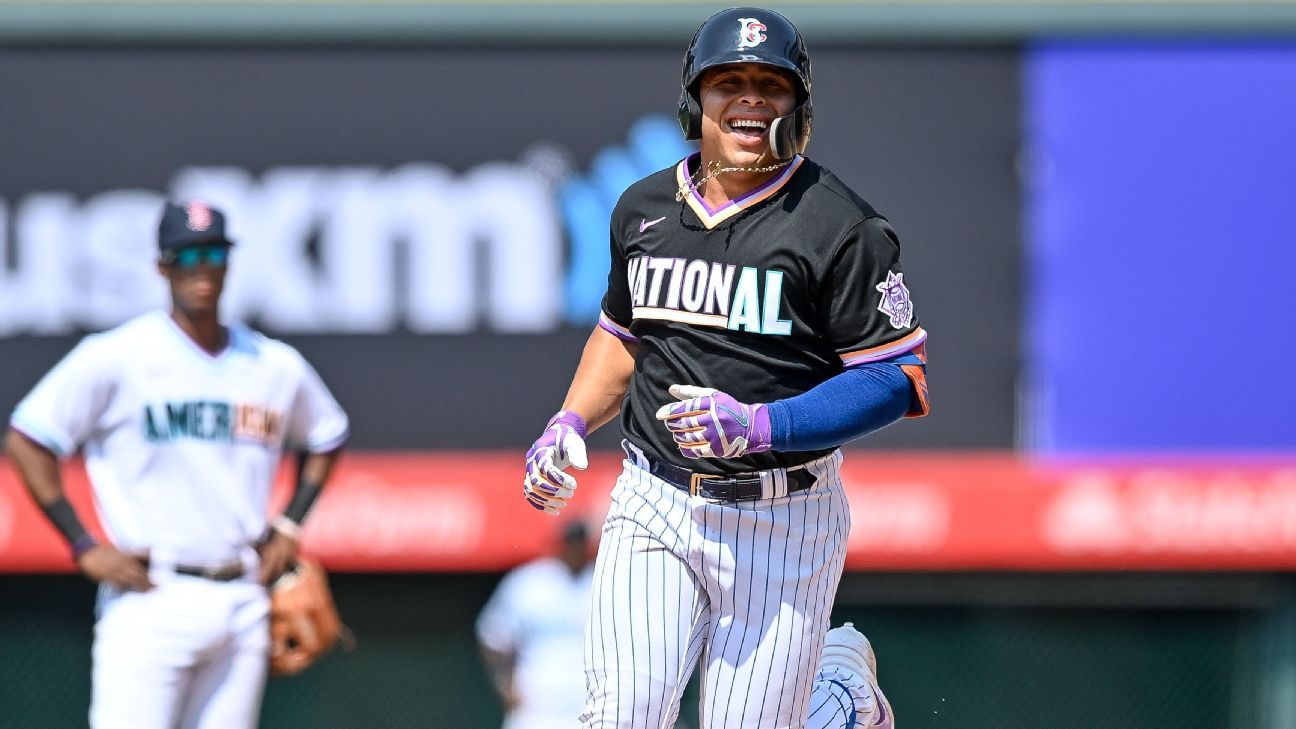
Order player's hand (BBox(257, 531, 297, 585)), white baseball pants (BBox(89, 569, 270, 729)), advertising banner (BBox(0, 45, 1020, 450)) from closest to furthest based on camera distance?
white baseball pants (BBox(89, 569, 270, 729))
player's hand (BBox(257, 531, 297, 585))
advertising banner (BBox(0, 45, 1020, 450))

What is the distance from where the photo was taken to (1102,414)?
298 inches

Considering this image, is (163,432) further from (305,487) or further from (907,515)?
(907,515)

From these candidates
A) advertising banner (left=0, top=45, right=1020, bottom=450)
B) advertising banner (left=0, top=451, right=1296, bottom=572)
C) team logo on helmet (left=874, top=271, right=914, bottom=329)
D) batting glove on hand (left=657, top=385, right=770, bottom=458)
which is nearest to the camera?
batting glove on hand (left=657, top=385, right=770, bottom=458)

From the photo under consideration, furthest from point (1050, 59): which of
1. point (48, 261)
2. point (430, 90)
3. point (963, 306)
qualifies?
point (48, 261)

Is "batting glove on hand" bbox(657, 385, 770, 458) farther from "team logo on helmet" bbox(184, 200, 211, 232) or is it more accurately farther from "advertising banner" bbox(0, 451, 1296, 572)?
"advertising banner" bbox(0, 451, 1296, 572)

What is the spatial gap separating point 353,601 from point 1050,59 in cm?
368

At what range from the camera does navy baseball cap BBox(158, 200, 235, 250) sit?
16.4 feet

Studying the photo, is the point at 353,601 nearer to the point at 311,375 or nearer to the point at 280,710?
the point at 280,710

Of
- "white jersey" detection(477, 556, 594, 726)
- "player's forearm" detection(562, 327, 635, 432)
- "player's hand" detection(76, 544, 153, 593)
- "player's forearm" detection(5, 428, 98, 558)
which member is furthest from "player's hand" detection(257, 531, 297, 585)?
"white jersey" detection(477, 556, 594, 726)

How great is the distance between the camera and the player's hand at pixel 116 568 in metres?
4.88

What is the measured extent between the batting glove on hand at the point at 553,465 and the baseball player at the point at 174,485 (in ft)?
6.01

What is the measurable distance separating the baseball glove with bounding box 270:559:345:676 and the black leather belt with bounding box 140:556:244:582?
0.52ft

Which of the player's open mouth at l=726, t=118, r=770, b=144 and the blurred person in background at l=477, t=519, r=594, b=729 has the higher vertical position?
the player's open mouth at l=726, t=118, r=770, b=144

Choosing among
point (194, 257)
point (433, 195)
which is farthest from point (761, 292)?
point (433, 195)
